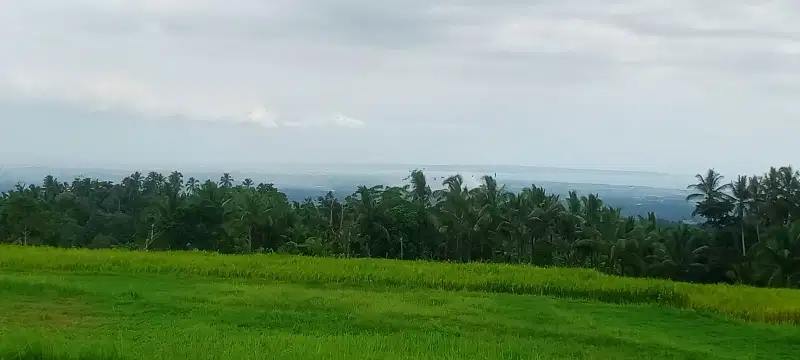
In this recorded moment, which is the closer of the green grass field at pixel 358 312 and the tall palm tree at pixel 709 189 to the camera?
the green grass field at pixel 358 312

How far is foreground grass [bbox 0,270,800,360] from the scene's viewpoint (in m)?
9.41

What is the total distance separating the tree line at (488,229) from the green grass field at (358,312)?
586 inches

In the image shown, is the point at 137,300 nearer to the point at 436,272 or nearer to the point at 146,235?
the point at 436,272

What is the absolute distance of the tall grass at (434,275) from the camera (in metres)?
16.8

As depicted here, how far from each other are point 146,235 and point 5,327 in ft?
109

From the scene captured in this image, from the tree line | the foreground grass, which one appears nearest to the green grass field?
the foreground grass

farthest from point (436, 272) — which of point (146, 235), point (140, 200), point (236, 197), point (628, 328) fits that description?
point (140, 200)

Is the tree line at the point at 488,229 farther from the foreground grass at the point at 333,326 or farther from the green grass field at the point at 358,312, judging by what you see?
the foreground grass at the point at 333,326

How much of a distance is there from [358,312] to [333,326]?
1.18m

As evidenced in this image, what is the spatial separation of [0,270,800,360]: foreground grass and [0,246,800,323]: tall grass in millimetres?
1558

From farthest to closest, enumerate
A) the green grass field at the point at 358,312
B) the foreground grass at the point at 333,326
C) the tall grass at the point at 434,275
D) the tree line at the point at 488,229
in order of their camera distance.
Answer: the tree line at the point at 488,229, the tall grass at the point at 434,275, the green grass field at the point at 358,312, the foreground grass at the point at 333,326

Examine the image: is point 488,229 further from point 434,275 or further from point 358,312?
point 358,312

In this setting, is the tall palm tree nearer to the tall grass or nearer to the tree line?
the tree line

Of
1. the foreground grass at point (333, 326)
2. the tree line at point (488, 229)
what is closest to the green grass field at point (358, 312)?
the foreground grass at point (333, 326)
